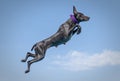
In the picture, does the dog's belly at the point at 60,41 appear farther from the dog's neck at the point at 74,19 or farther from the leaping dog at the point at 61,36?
the dog's neck at the point at 74,19

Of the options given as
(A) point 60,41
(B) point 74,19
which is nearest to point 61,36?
(A) point 60,41

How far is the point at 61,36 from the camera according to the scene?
12938 mm

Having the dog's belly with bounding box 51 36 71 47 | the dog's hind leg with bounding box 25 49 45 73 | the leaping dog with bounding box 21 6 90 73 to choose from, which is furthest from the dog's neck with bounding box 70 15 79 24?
the dog's hind leg with bounding box 25 49 45 73

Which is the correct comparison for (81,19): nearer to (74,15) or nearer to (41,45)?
(74,15)

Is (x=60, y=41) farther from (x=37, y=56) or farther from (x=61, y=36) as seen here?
(x=37, y=56)

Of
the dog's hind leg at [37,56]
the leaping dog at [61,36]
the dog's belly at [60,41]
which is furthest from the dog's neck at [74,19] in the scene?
the dog's hind leg at [37,56]

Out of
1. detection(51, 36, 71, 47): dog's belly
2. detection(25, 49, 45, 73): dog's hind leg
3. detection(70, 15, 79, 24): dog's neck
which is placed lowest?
detection(25, 49, 45, 73): dog's hind leg

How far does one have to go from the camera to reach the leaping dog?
12.8 m

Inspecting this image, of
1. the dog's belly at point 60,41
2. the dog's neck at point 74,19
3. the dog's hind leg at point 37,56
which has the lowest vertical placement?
the dog's hind leg at point 37,56

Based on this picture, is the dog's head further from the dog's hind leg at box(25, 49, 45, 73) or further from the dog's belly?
the dog's hind leg at box(25, 49, 45, 73)

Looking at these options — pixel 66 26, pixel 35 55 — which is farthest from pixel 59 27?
pixel 35 55

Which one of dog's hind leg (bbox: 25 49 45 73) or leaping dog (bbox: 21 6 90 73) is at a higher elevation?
leaping dog (bbox: 21 6 90 73)

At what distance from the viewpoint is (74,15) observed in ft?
42.1

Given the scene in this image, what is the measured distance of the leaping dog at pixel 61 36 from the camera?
1279 cm
